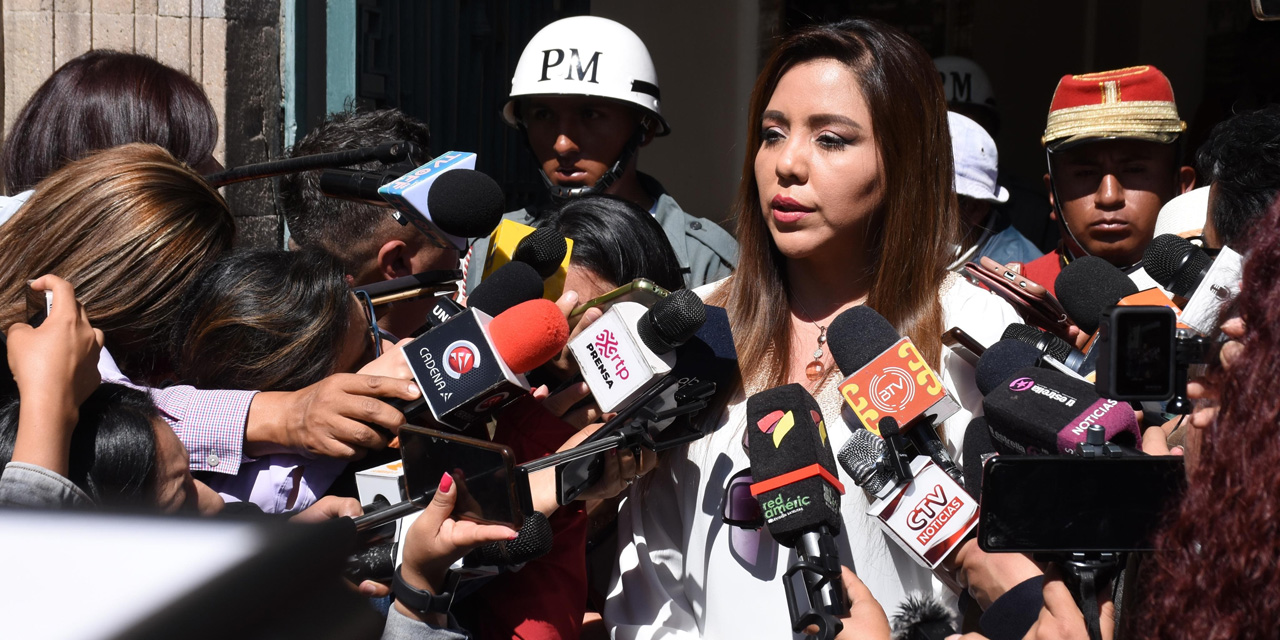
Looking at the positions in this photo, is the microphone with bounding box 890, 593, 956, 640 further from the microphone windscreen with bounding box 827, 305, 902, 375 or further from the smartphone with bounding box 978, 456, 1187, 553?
the smartphone with bounding box 978, 456, 1187, 553

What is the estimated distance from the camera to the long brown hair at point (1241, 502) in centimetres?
98

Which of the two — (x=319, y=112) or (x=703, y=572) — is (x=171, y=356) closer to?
(x=703, y=572)

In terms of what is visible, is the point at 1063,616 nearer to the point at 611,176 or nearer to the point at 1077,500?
the point at 1077,500

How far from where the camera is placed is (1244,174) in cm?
200

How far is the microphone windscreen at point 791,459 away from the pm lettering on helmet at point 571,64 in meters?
2.20

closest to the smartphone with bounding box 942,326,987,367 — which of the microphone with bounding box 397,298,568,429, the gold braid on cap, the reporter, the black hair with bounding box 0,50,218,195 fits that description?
the microphone with bounding box 397,298,568,429

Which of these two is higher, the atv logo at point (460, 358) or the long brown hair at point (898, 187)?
the long brown hair at point (898, 187)

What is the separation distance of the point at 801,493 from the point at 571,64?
246cm

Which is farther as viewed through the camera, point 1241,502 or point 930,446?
point 930,446

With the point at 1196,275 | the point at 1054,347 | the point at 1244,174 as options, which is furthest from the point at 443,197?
the point at 1244,174

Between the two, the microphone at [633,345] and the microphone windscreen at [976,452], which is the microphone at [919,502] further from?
the microphone at [633,345]

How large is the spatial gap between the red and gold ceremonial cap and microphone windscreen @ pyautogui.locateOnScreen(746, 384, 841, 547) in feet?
5.15

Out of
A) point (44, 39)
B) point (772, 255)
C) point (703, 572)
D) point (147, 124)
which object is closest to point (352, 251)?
point (147, 124)

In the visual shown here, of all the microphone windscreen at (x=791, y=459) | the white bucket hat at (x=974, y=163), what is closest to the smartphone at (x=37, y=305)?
the microphone windscreen at (x=791, y=459)
